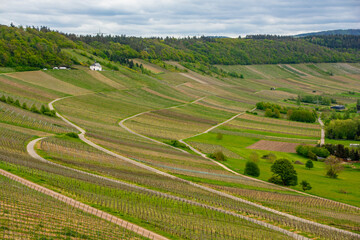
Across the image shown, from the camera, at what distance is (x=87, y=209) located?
39.4m

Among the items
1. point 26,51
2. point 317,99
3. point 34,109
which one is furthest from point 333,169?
point 26,51

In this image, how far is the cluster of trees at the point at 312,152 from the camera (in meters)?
93.8

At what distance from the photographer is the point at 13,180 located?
4434cm

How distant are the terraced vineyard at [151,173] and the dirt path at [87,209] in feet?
1.11

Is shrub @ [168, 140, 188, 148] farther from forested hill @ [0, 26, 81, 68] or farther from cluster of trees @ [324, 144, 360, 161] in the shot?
forested hill @ [0, 26, 81, 68]

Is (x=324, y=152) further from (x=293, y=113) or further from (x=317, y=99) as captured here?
(x=317, y=99)

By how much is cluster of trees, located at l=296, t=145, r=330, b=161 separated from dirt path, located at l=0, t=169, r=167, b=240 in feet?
214

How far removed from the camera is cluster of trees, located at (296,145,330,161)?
93825mm

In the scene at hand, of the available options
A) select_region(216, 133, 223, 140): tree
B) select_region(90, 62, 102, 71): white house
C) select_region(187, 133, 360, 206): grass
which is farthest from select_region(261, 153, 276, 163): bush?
select_region(90, 62, 102, 71): white house

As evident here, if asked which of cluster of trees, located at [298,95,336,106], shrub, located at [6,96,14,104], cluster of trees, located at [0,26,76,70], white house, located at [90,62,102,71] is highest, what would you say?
cluster of trees, located at [0,26,76,70]

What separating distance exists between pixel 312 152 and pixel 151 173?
4686cm

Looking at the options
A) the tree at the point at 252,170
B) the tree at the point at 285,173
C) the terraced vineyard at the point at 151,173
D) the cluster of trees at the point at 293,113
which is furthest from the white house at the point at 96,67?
the tree at the point at 285,173

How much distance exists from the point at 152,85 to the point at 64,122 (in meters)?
76.6

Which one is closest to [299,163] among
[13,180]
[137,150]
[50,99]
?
[137,150]
